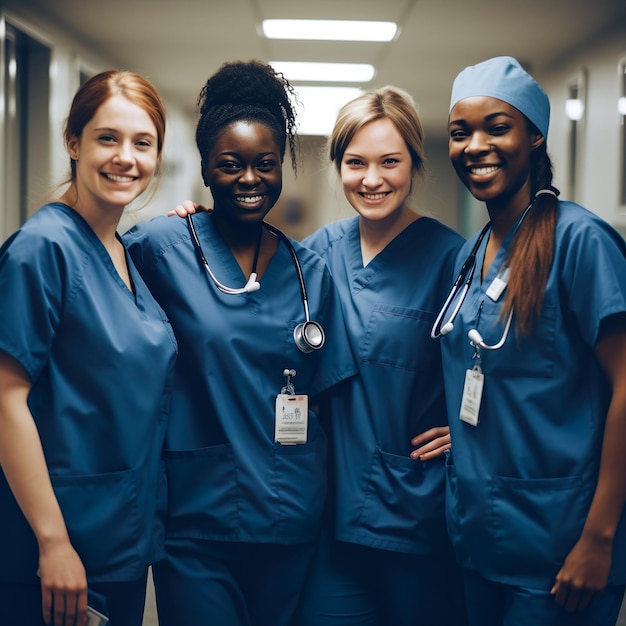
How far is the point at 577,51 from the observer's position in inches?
196

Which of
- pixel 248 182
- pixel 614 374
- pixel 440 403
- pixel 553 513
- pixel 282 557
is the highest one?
pixel 248 182

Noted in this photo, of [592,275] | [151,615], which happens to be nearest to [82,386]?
[592,275]

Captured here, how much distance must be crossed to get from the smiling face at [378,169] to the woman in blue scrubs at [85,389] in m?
0.48

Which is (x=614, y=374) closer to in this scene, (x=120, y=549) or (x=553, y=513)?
(x=553, y=513)

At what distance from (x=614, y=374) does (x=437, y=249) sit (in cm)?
54

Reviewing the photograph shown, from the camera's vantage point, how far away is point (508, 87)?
4.42 feet

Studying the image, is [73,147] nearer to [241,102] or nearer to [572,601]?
[241,102]

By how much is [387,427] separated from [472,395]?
259 mm

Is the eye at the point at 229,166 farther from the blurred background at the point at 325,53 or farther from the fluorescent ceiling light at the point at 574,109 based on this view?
the fluorescent ceiling light at the point at 574,109

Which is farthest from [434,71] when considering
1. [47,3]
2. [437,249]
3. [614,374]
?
[614,374]

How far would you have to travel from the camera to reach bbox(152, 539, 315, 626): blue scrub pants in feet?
4.48

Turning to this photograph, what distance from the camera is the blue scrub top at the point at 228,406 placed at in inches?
54.6

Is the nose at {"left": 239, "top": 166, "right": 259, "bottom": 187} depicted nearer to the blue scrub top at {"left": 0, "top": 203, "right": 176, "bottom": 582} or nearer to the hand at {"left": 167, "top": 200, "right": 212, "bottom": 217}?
the hand at {"left": 167, "top": 200, "right": 212, "bottom": 217}

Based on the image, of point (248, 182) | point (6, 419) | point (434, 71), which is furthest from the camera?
point (434, 71)
